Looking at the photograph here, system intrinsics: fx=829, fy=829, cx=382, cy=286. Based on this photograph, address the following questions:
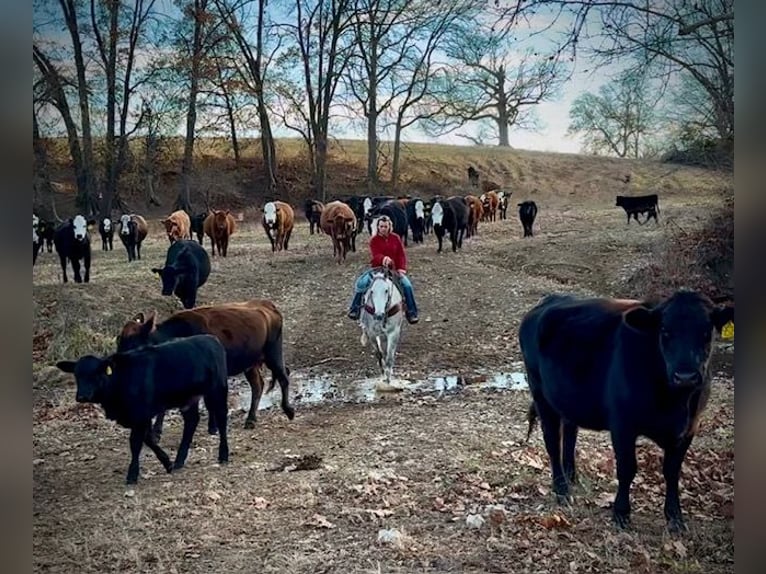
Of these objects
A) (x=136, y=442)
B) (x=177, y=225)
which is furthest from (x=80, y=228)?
(x=136, y=442)

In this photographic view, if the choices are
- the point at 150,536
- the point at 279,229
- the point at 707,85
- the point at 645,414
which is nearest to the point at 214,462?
the point at 150,536

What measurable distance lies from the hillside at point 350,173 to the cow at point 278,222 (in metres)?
0.04

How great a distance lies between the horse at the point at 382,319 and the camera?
2814 mm

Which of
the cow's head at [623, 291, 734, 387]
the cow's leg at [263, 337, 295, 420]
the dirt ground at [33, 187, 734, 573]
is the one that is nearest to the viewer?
the cow's head at [623, 291, 734, 387]

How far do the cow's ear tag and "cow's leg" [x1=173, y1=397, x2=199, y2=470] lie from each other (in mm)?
1703

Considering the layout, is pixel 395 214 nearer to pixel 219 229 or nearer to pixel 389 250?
pixel 389 250

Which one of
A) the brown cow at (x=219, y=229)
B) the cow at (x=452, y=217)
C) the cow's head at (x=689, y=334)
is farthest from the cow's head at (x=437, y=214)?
the cow's head at (x=689, y=334)

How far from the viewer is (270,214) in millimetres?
3045

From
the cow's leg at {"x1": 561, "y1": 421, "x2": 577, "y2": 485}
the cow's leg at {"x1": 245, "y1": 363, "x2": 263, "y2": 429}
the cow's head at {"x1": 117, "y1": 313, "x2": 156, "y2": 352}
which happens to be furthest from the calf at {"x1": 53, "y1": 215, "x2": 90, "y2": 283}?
the cow's leg at {"x1": 561, "y1": 421, "x2": 577, "y2": 485}

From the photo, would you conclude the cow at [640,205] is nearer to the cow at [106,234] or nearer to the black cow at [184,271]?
the black cow at [184,271]

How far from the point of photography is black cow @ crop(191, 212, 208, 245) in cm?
296

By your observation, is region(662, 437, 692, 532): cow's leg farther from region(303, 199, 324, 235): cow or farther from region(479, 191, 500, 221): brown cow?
region(303, 199, 324, 235): cow

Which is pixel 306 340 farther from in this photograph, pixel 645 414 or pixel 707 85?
pixel 707 85

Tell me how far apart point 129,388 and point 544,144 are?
1.64 meters
